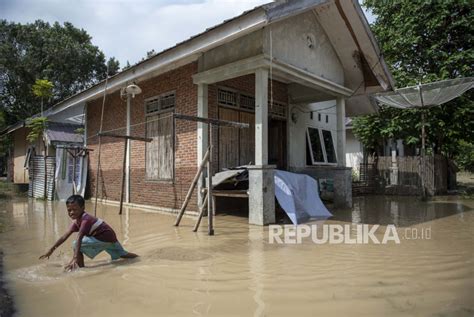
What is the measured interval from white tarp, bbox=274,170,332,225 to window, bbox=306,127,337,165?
3.99 meters

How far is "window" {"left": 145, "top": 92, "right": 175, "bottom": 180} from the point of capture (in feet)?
31.5

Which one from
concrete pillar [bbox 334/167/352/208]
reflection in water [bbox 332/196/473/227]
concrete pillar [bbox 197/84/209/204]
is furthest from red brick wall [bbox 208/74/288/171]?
reflection in water [bbox 332/196/473/227]

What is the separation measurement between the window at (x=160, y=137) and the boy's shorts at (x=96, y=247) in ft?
15.7

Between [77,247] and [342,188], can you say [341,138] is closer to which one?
[342,188]

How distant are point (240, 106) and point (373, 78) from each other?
4226 millimetres

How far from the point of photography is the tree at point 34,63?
85.7 ft

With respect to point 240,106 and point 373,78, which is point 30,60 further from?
point 373,78

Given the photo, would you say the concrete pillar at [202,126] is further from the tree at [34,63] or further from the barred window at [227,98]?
the tree at [34,63]

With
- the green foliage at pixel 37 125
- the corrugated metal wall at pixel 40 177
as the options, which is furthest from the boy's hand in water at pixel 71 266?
the green foliage at pixel 37 125

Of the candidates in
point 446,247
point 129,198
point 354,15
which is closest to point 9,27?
point 129,198

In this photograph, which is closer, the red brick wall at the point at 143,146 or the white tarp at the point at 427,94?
the red brick wall at the point at 143,146

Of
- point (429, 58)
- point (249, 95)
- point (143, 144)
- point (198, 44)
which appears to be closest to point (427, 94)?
point (429, 58)

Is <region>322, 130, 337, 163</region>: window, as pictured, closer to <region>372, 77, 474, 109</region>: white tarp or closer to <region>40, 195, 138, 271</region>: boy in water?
<region>372, 77, 474, 109</region>: white tarp

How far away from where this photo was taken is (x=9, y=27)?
26.6 meters
